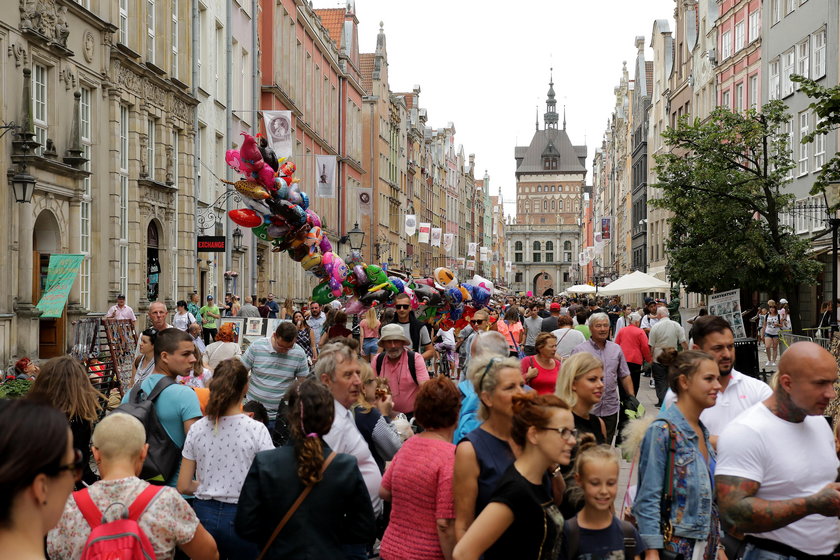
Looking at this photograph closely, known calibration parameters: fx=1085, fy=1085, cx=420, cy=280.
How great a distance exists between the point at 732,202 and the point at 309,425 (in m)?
22.9

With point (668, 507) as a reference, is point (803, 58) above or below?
above

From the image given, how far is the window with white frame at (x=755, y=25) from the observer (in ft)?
128

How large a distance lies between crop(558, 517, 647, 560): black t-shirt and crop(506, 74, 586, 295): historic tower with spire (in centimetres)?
→ 16231

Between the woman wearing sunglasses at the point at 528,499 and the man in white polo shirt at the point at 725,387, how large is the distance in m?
1.81

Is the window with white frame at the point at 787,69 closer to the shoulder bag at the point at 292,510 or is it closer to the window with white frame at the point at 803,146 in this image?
the window with white frame at the point at 803,146

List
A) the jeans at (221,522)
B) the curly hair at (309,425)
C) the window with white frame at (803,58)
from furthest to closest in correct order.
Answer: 1. the window with white frame at (803,58)
2. the jeans at (221,522)
3. the curly hair at (309,425)

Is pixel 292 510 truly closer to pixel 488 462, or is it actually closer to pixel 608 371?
pixel 488 462

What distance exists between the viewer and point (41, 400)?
2742mm

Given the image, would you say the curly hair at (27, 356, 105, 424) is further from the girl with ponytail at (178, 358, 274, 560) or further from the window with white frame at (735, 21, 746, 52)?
the window with white frame at (735, 21, 746, 52)

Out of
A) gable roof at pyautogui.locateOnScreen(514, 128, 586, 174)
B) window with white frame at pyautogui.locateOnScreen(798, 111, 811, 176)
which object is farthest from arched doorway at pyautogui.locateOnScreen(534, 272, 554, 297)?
window with white frame at pyautogui.locateOnScreen(798, 111, 811, 176)

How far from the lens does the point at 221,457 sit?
18.3 feet

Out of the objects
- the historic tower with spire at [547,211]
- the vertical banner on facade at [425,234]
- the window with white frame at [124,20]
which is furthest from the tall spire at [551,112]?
the window with white frame at [124,20]

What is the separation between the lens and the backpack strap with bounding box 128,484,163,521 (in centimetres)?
427

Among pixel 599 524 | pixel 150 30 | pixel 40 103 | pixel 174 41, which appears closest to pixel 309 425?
pixel 599 524
